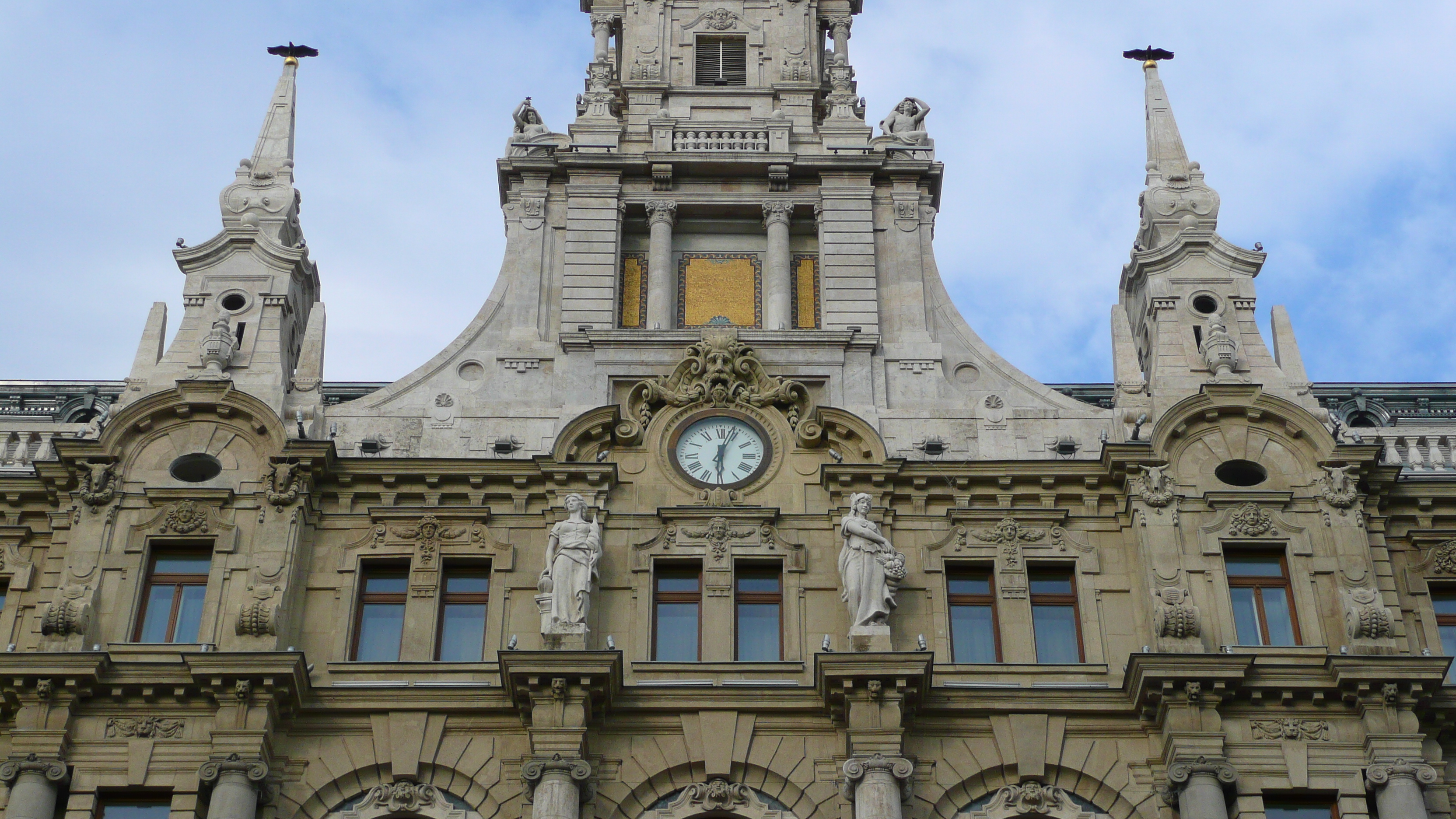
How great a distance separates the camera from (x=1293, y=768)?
28516 millimetres

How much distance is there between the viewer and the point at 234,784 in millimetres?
28078

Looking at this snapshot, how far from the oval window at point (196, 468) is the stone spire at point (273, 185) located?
430 centimetres

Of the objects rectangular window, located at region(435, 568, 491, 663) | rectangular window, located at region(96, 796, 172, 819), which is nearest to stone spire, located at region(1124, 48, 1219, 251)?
rectangular window, located at region(435, 568, 491, 663)

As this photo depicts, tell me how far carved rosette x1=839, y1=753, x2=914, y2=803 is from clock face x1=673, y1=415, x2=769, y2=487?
17.2ft

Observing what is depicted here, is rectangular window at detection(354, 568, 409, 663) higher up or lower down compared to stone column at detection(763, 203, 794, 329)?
lower down

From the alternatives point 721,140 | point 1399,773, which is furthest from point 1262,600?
point 721,140

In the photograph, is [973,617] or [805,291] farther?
[805,291]

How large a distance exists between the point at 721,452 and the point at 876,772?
6.06m

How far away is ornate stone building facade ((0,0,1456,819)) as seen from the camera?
1134 inches

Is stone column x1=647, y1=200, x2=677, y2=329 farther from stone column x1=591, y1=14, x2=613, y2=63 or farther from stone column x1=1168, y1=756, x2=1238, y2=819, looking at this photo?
stone column x1=1168, y1=756, x2=1238, y2=819

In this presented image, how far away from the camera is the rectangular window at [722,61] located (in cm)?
3866

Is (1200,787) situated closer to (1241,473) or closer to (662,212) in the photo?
(1241,473)

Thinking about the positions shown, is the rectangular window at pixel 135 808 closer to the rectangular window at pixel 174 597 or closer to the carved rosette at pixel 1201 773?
the rectangular window at pixel 174 597

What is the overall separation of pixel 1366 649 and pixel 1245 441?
381 centimetres
